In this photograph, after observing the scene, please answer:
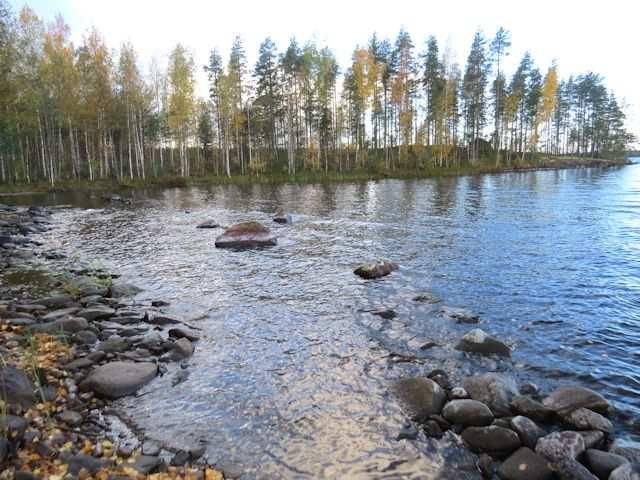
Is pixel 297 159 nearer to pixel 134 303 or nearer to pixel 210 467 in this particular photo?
pixel 134 303

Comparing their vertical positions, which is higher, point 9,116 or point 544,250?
point 9,116

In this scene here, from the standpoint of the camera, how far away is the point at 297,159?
65062 millimetres

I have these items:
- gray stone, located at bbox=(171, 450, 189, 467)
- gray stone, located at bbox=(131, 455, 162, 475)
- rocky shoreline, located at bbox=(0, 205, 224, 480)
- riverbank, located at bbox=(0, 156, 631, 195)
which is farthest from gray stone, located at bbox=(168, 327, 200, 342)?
riverbank, located at bbox=(0, 156, 631, 195)

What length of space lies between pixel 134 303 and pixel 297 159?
190 feet

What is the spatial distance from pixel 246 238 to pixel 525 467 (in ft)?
40.5

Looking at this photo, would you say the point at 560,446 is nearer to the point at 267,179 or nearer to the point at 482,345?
the point at 482,345

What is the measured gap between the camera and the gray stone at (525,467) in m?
3.78

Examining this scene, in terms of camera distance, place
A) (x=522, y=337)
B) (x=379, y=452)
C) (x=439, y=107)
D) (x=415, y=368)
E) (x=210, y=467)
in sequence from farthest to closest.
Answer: (x=439, y=107)
(x=522, y=337)
(x=415, y=368)
(x=379, y=452)
(x=210, y=467)

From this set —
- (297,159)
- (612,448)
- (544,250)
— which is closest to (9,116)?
(297,159)

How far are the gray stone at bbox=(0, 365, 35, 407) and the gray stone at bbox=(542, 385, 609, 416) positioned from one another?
6248 millimetres

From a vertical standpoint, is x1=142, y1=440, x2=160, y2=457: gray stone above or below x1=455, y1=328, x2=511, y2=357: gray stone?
below

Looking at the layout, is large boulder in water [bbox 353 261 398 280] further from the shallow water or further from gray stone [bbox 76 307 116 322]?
gray stone [bbox 76 307 116 322]

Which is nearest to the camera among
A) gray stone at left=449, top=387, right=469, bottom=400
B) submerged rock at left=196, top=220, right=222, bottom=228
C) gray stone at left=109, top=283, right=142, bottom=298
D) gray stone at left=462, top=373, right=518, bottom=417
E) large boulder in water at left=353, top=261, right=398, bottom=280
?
gray stone at left=462, top=373, right=518, bottom=417

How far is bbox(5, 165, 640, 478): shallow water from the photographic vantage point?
459 cm
